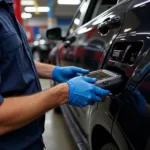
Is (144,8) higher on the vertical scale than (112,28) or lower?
higher

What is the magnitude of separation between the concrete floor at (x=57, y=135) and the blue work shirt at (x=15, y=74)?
141 centimetres

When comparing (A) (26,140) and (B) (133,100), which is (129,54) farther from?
(A) (26,140)

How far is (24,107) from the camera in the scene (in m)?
0.90

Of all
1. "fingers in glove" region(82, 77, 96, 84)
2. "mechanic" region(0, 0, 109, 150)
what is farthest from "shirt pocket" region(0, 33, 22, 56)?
"fingers in glove" region(82, 77, 96, 84)

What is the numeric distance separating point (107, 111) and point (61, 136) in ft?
5.88

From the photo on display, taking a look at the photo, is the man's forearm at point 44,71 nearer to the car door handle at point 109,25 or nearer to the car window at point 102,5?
the car door handle at point 109,25

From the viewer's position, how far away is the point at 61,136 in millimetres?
2729

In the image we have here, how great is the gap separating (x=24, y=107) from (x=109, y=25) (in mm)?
674

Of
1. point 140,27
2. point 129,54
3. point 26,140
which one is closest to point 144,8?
point 140,27

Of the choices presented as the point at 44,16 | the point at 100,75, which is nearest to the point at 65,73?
the point at 100,75

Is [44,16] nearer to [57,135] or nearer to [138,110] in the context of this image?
[57,135]

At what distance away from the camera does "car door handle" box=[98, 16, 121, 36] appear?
1165mm

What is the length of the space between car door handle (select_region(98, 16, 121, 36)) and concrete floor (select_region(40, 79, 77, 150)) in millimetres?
1508

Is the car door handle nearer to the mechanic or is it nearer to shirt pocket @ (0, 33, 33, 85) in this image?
the mechanic
